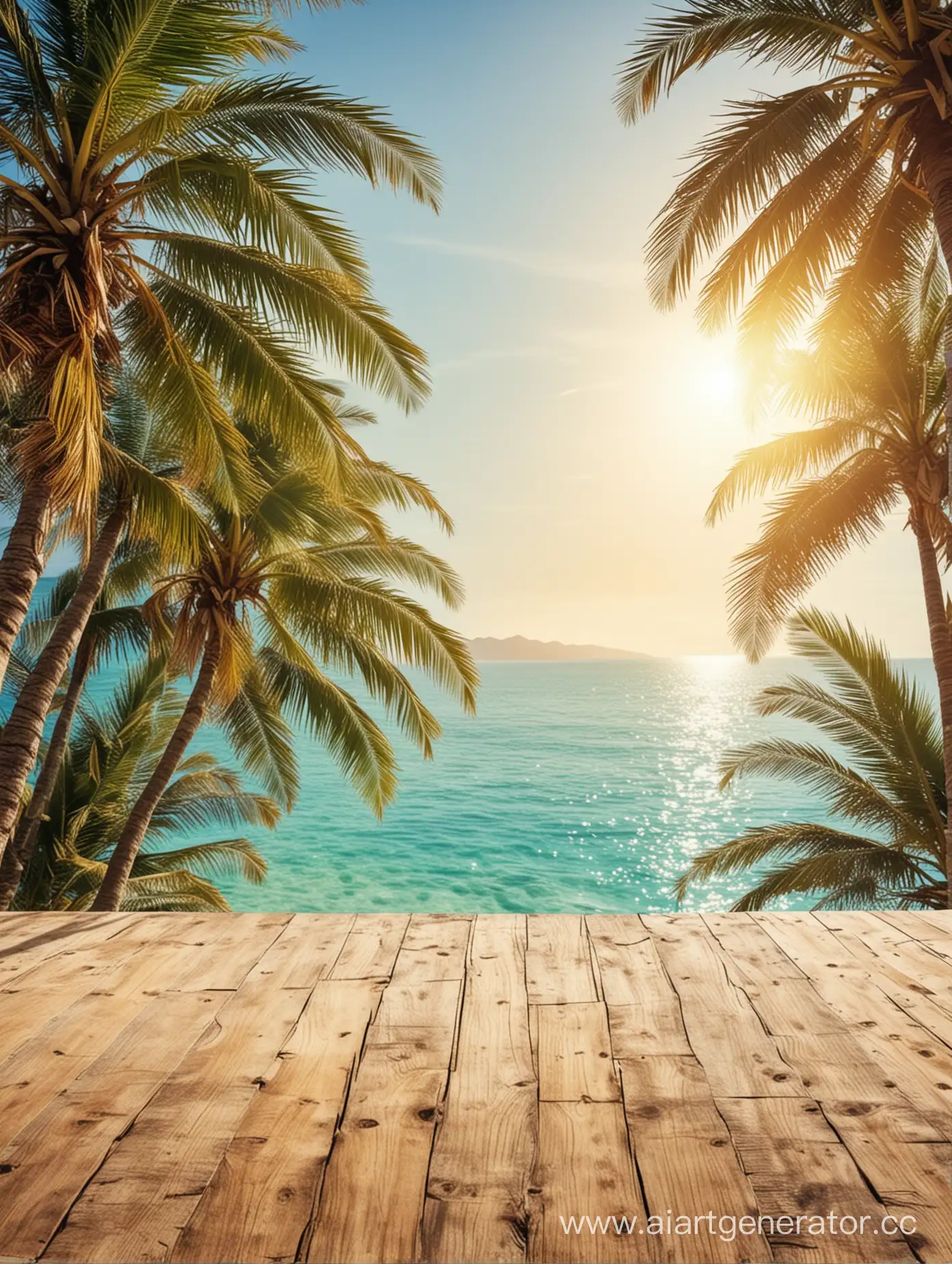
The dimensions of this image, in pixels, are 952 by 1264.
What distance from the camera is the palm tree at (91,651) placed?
8.62m

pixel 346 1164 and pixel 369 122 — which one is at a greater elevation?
pixel 369 122

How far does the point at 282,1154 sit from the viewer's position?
5.31 feet

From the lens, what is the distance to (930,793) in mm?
8242

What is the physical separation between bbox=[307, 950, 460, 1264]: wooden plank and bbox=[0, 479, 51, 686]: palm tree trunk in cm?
339

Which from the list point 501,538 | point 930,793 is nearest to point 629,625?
point 501,538

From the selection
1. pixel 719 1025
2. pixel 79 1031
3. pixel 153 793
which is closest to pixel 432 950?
pixel 719 1025

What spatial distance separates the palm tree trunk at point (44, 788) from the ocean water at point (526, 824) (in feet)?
27.5

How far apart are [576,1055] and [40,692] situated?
204 inches

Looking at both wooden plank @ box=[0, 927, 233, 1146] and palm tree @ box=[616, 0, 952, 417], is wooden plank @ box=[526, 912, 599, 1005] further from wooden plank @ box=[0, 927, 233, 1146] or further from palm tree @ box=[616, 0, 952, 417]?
palm tree @ box=[616, 0, 952, 417]

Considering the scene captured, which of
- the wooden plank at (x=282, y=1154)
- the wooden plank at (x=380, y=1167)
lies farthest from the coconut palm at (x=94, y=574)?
the wooden plank at (x=380, y=1167)

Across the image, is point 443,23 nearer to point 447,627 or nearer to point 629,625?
point 447,627

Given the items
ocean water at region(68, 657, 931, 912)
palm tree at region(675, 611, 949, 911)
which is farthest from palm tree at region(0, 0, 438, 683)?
ocean water at region(68, 657, 931, 912)

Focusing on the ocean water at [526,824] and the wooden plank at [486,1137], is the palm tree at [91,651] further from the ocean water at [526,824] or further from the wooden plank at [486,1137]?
the ocean water at [526,824]

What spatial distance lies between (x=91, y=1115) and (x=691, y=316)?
631cm
